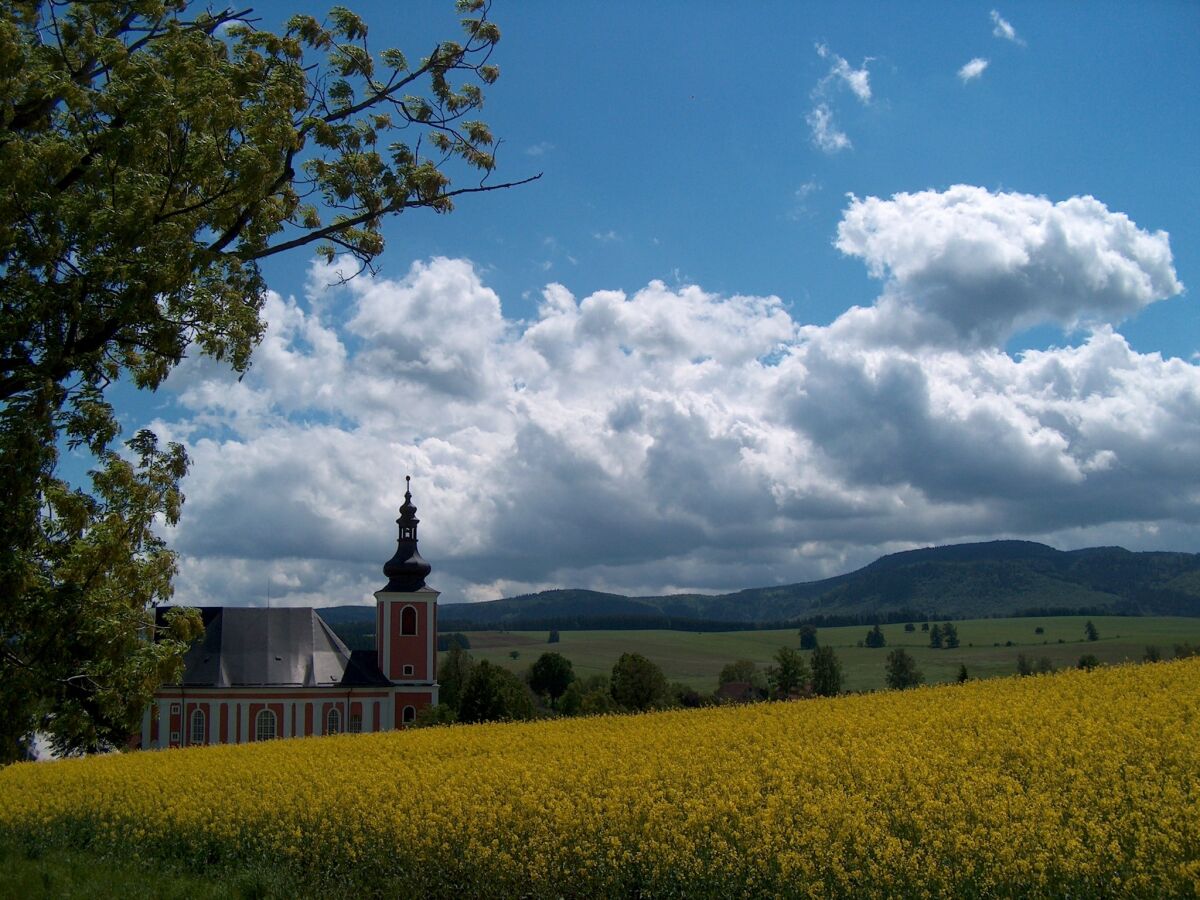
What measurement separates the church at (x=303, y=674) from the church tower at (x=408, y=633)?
0.07 meters

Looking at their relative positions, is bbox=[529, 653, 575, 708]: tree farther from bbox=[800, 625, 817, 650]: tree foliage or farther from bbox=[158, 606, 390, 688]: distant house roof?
bbox=[800, 625, 817, 650]: tree foliage

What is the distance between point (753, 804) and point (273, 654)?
60.6 meters

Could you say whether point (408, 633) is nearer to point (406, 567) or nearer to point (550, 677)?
point (406, 567)

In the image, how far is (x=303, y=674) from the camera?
65875mm

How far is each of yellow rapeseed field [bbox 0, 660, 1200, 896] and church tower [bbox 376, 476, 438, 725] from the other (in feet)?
154

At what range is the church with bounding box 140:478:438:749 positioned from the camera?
62.5 m

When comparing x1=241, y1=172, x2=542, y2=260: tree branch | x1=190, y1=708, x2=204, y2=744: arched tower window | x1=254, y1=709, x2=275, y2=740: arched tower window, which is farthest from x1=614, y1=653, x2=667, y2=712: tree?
x1=241, y1=172, x2=542, y2=260: tree branch

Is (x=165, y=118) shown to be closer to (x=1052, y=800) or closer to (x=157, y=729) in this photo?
(x=1052, y=800)

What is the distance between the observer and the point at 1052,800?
9.77 metres

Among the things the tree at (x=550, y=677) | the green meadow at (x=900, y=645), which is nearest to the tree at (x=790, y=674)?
the green meadow at (x=900, y=645)

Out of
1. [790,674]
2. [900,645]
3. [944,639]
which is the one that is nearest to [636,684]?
[790,674]

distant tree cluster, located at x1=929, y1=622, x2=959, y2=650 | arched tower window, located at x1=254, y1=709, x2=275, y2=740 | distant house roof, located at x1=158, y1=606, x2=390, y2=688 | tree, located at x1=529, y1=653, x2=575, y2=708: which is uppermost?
distant house roof, located at x1=158, y1=606, x2=390, y2=688

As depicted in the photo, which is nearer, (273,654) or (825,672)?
(273,654)

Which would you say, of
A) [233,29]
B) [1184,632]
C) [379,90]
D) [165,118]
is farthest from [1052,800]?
[1184,632]
